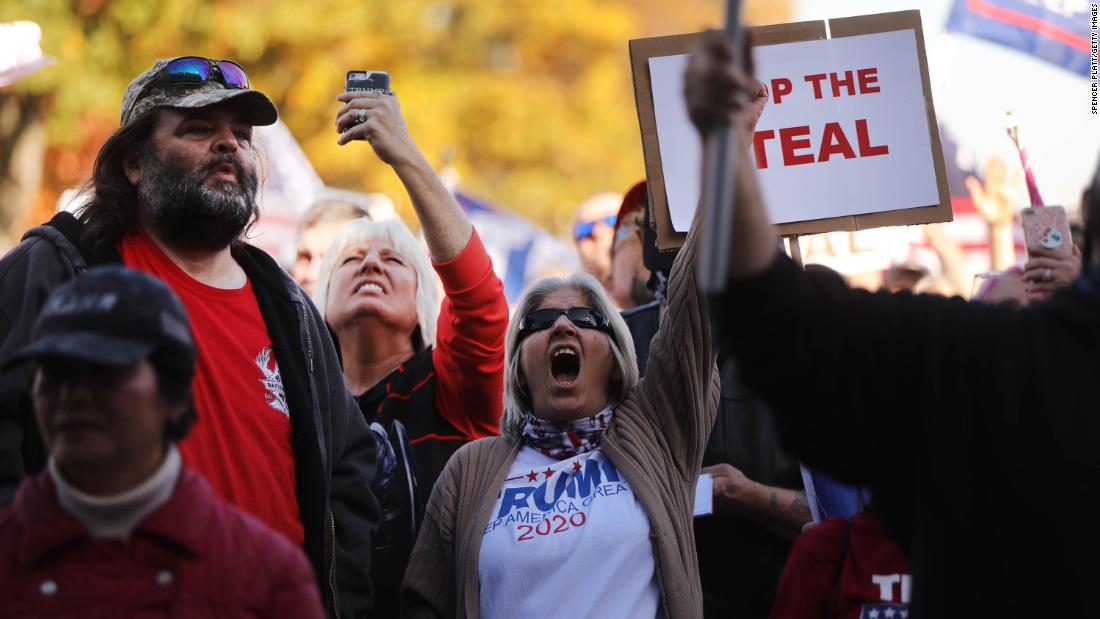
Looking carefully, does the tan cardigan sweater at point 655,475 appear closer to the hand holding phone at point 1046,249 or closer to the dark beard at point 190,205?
the dark beard at point 190,205

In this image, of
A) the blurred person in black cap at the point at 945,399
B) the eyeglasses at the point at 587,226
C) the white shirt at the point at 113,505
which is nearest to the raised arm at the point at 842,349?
the blurred person in black cap at the point at 945,399

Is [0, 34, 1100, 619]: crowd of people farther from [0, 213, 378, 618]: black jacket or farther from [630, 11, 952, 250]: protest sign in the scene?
[630, 11, 952, 250]: protest sign

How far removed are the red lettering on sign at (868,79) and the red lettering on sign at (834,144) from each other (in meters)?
0.13

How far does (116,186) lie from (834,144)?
211 centimetres

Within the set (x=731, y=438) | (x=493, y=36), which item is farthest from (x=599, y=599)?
(x=493, y=36)

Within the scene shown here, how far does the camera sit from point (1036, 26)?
760 centimetres

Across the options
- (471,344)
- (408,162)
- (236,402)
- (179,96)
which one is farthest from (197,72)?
(471,344)

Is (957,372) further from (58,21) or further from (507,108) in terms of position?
(507,108)

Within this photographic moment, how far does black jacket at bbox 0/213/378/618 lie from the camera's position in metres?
3.21

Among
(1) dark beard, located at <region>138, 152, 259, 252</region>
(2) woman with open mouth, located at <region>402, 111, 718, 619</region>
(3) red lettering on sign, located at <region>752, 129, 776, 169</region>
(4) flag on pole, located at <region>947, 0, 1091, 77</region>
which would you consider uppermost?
(4) flag on pole, located at <region>947, 0, 1091, 77</region>

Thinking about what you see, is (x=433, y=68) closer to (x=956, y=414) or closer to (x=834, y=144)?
(x=834, y=144)

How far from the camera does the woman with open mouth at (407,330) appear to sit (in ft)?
13.6

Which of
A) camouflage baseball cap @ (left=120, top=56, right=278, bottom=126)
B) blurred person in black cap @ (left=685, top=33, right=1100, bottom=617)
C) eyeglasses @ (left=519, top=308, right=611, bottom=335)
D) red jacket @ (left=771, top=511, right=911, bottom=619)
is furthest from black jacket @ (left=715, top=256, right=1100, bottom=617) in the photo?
eyeglasses @ (left=519, top=308, right=611, bottom=335)

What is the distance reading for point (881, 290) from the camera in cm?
239
